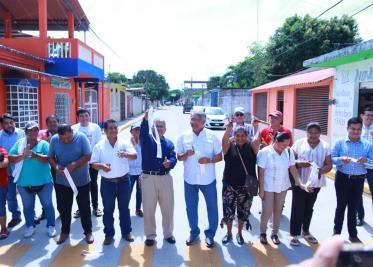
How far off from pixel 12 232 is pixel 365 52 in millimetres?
8402

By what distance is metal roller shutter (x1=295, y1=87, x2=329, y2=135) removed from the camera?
14359 millimetres

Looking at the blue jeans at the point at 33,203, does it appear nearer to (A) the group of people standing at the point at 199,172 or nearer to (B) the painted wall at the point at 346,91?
(A) the group of people standing at the point at 199,172

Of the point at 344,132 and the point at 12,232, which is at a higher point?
the point at 344,132

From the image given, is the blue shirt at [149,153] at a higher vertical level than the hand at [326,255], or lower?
lower

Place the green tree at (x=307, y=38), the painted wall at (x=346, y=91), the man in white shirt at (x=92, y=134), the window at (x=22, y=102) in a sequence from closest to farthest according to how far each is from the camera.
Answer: the man in white shirt at (x=92, y=134), the painted wall at (x=346, y=91), the window at (x=22, y=102), the green tree at (x=307, y=38)

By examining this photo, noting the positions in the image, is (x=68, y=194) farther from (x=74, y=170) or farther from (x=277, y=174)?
(x=277, y=174)

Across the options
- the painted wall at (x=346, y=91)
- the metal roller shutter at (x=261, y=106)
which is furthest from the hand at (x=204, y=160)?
the metal roller shutter at (x=261, y=106)

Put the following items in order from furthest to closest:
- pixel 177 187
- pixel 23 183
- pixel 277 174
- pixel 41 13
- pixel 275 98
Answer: pixel 275 98
pixel 41 13
pixel 177 187
pixel 23 183
pixel 277 174

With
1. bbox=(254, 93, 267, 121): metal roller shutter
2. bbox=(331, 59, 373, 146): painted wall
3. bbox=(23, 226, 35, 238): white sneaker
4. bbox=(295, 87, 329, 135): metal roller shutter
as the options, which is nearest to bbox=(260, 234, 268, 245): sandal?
bbox=(23, 226, 35, 238): white sneaker

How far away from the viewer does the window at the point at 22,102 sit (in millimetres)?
10594

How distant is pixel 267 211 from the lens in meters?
4.72

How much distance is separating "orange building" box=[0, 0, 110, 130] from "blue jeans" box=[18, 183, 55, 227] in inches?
204

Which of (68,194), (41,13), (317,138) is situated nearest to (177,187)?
(68,194)

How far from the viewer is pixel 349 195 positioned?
4.78m
